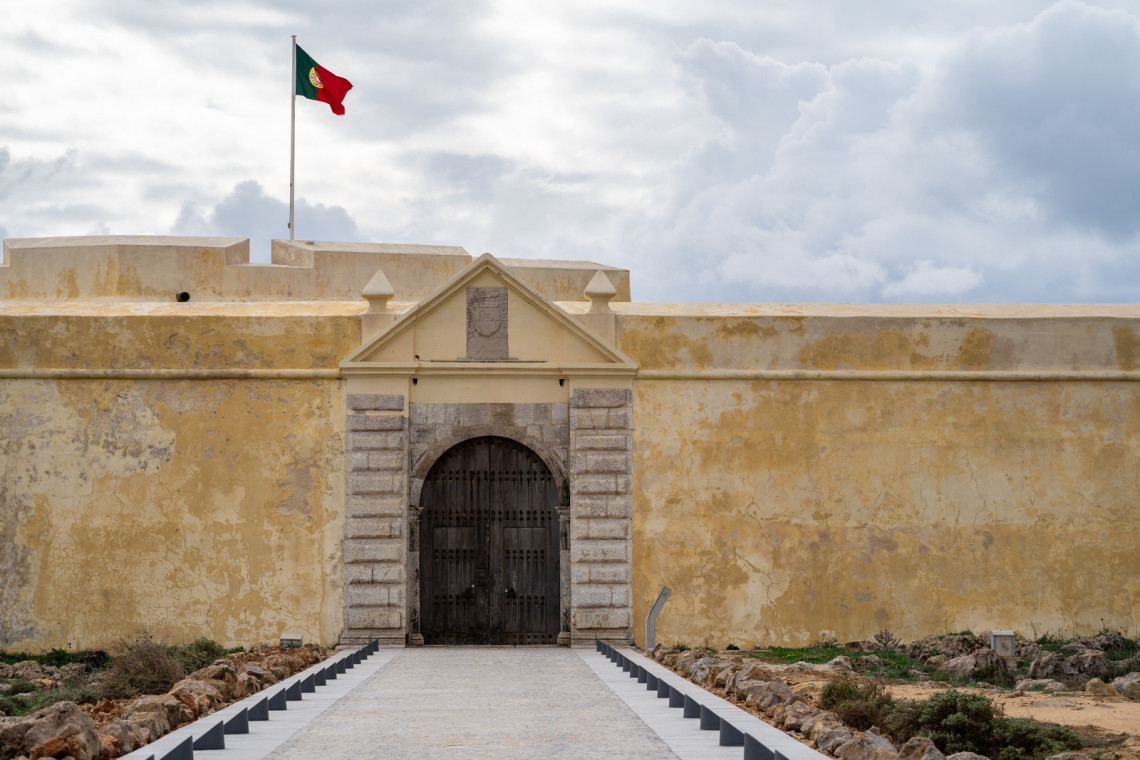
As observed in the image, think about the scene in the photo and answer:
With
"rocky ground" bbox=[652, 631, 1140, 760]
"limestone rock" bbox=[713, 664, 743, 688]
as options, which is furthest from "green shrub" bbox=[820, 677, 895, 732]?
"limestone rock" bbox=[713, 664, 743, 688]

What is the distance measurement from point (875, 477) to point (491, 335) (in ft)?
17.0

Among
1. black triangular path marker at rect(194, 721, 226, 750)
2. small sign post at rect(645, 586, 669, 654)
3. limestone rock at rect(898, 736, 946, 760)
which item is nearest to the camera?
limestone rock at rect(898, 736, 946, 760)

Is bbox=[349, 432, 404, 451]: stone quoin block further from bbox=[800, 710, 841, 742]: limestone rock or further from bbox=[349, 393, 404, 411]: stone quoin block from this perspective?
bbox=[800, 710, 841, 742]: limestone rock

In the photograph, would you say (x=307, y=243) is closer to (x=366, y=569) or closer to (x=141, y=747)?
(x=366, y=569)

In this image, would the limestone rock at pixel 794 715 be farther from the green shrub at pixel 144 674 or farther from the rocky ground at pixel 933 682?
the green shrub at pixel 144 674

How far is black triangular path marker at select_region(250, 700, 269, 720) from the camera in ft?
27.2

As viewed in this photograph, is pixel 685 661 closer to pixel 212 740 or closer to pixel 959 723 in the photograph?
pixel 959 723

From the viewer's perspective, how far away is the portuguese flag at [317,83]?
20969 millimetres

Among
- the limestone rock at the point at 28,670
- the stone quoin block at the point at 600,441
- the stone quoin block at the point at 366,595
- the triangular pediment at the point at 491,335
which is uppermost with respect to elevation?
the triangular pediment at the point at 491,335

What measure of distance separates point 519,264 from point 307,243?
11.0ft

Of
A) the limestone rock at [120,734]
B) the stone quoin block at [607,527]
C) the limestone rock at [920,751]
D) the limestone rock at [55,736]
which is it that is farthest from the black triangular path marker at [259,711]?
the stone quoin block at [607,527]

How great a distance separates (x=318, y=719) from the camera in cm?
838

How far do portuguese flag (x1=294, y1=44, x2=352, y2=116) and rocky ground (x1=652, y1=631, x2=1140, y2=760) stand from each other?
11646 mm

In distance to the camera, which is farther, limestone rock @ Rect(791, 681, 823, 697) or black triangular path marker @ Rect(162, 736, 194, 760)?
limestone rock @ Rect(791, 681, 823, 697)
